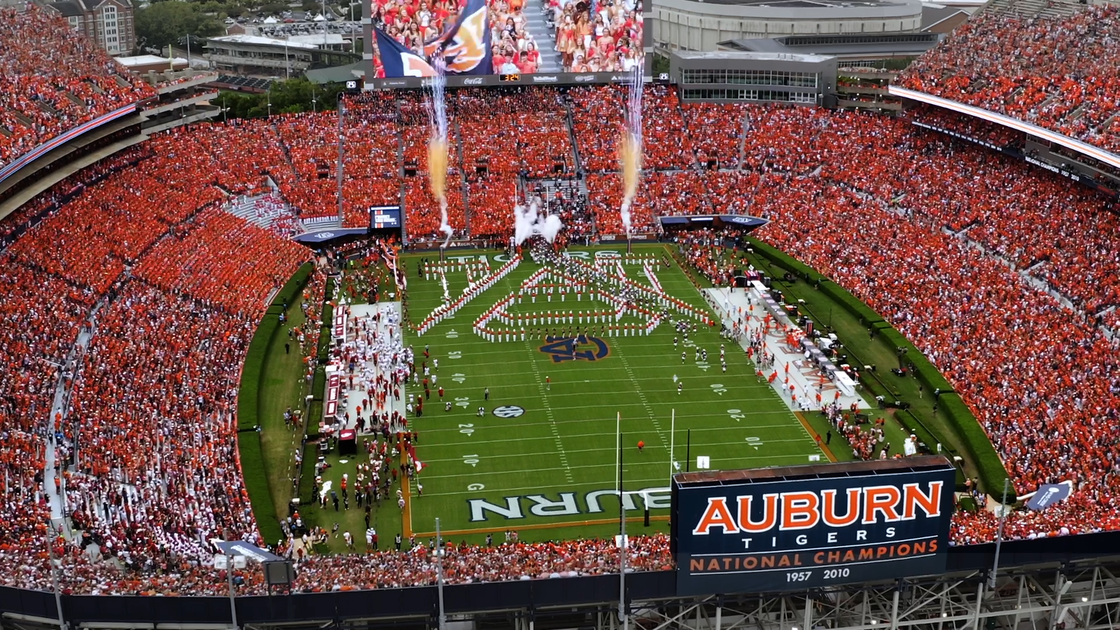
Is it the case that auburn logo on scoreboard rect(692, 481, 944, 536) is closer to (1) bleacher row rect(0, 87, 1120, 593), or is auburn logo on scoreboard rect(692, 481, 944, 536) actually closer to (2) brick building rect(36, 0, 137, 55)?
(1) bleacher row rect(0, 87, 1120, 593)

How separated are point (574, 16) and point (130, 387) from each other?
38341 millimetres

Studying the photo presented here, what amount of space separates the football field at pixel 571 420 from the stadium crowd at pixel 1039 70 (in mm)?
16188

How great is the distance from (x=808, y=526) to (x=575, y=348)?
22169mm

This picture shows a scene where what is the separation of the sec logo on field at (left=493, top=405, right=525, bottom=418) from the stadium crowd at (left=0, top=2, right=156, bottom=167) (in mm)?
18408

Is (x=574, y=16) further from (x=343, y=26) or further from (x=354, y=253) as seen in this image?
(x=343, y=26)

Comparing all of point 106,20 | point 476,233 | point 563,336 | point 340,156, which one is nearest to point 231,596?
point 563,336

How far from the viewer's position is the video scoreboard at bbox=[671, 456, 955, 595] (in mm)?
21891

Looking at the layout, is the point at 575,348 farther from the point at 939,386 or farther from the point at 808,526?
the point at 808,526

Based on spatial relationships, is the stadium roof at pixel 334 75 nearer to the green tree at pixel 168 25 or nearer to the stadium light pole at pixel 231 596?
the green tree at pixel 168 25

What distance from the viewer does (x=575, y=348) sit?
43.8m

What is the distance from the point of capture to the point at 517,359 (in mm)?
42719

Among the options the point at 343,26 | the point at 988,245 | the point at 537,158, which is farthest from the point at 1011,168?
the point at 343,26

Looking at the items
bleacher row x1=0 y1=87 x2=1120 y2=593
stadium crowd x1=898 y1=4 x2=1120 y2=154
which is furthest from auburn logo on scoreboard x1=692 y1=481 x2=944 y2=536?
stadium crowd x1=898 y1=4 x2=1120 y2=154

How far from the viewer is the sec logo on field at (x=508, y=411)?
3778 centimetres
